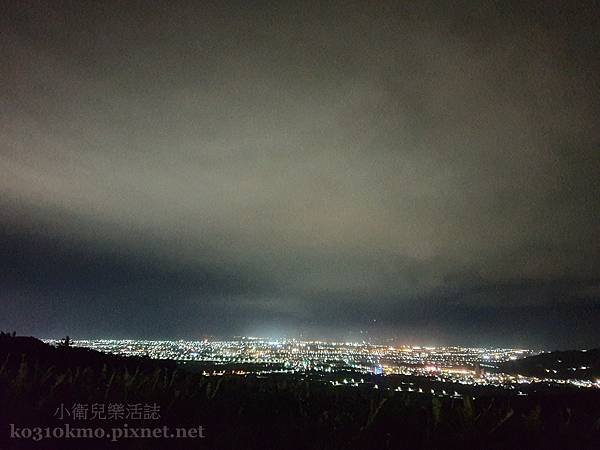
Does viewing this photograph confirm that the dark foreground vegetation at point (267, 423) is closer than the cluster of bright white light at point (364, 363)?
Yes

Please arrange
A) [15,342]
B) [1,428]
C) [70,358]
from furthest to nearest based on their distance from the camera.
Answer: [15,342] → [70,358] → [1,428]

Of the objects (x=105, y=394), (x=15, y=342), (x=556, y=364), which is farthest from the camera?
(x=556, y=364)

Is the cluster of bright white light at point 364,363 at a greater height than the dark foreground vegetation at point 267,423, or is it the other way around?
the dark foreground vegetation at point 267,423

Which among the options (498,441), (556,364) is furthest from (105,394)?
(556,364)

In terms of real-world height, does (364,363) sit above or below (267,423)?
below

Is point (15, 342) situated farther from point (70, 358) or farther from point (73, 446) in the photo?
point (73, 446)

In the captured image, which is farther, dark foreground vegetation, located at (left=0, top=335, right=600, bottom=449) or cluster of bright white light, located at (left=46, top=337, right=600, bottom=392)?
cluster of bright white light, located at (left=46, top=337, right=600, bottom=392)

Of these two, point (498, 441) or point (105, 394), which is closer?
point (498, 441)

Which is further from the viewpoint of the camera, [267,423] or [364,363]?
[364,363]

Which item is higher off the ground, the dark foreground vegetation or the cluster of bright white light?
the dark foreground vegetation

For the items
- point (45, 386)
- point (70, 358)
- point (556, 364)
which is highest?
point (45, 386)

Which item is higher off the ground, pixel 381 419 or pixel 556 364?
pixel 381 419
